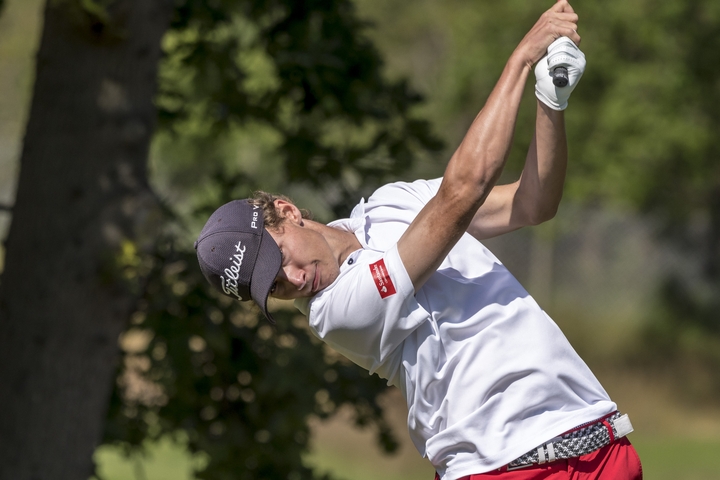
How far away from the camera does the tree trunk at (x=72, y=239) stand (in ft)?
13.7

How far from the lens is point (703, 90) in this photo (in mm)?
11508

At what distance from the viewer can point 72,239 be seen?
13.9 feet

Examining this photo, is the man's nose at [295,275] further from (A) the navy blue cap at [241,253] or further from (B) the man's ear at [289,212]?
(B) the man's ear at [289,212]

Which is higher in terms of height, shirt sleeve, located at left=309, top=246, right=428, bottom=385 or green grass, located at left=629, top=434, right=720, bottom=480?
shirt sleeve, located at left=309, top=246, right=428, bottom=385

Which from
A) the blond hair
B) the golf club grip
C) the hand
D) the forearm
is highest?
the hand

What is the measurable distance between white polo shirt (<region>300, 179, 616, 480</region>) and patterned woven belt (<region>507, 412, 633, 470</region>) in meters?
0.03

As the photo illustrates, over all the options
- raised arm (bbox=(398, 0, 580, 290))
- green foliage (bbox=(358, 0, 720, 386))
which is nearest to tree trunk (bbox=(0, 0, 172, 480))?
raised arm (bbox=(398, 0, 580, 290))

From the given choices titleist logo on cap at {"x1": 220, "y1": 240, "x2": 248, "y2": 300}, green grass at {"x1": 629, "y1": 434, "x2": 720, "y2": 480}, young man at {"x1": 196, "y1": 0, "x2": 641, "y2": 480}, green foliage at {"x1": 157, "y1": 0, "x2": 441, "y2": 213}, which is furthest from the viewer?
green grass at {"x1": 629, "y1": 434, "x2": 720, "y2": 480}

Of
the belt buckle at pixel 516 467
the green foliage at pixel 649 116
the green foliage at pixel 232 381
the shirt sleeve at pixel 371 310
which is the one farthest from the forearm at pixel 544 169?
the green foliage at pixel 649 116

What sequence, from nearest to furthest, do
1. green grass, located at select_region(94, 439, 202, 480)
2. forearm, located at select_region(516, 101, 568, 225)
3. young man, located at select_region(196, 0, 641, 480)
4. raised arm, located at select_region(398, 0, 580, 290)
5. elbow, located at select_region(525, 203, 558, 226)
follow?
raised arm, located at select_region(398, 0, 580, 290), young man, located at select_region(196, 0, 641, 480), forearm, located at select_region(516, 101, 568, 225), elbow, located at select_region(525, 203, 558, 226), green grass, located at select_region(94, 439, 202, 480)

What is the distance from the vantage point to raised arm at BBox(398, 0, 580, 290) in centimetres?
228

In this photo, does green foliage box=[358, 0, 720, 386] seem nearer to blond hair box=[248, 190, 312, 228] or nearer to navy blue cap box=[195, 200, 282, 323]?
blond hair box=[248, 190, 312, 228]

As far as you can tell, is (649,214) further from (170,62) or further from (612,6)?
(170,62)

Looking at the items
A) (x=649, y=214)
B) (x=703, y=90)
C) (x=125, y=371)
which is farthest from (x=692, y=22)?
(x=125, y=371)
